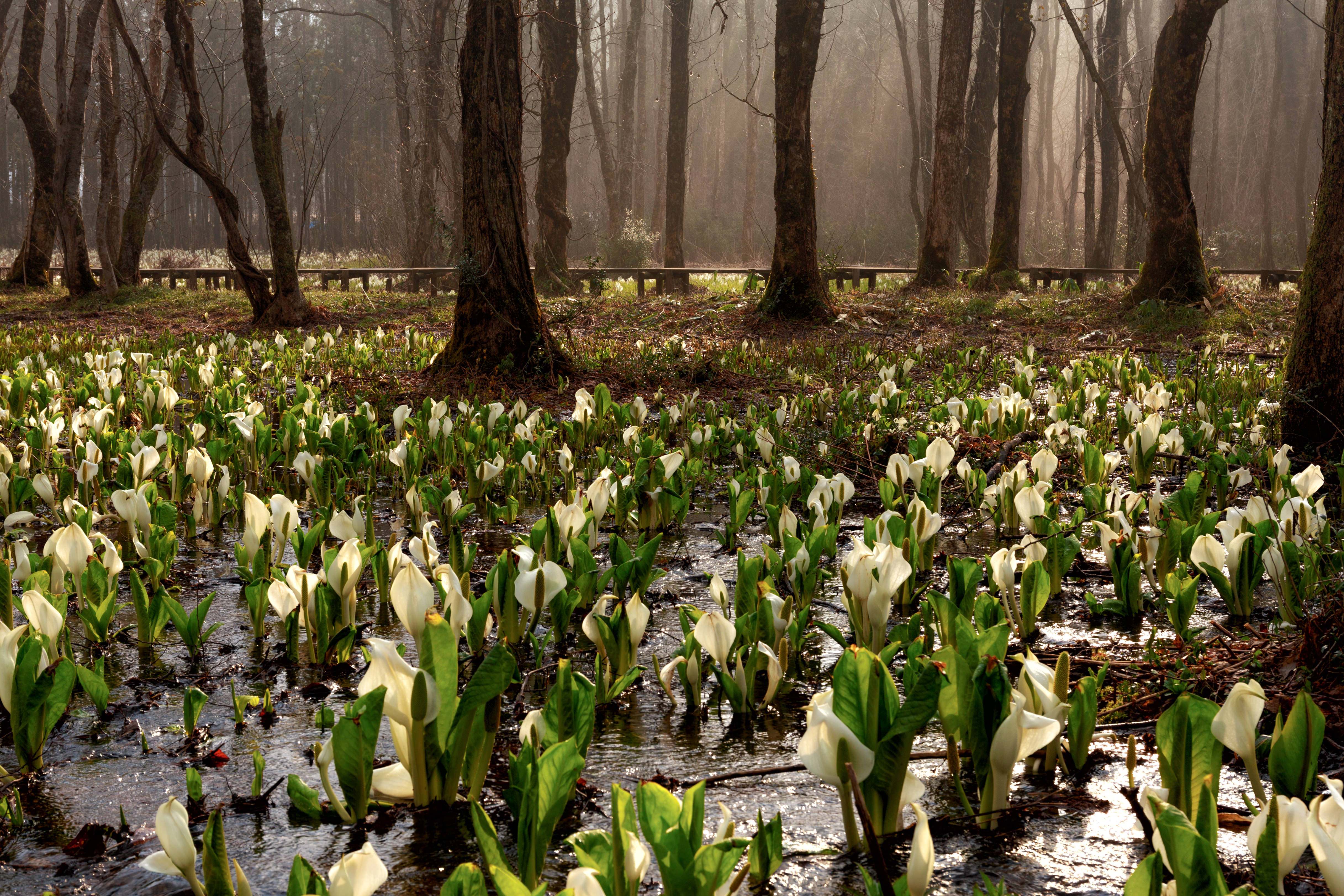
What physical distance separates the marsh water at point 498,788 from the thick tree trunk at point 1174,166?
9.59 meters

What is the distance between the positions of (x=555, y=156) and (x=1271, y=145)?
30544mm

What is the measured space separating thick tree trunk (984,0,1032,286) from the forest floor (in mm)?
1195

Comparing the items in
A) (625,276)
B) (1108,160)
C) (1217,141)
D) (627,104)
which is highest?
(1217,141)

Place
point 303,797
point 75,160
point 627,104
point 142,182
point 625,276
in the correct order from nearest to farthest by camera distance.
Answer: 1. point 303,797
2. point 75,160
3. point 142,182
4. point 625,276
5. point 627,104

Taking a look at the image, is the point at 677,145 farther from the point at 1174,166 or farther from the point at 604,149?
the point at 1174,166

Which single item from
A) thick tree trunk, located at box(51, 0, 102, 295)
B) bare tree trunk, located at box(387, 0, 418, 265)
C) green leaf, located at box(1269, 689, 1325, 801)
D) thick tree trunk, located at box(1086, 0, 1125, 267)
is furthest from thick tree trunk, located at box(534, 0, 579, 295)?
green leaf, located at box(1269, 689, 1325, 801)

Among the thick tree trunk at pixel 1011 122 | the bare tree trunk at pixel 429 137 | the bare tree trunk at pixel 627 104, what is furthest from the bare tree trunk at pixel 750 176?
the thick tree trunk at pixel 1011 122

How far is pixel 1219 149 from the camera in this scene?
4869 cm

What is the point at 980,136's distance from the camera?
22766mm

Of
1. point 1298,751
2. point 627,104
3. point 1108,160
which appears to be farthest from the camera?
point 627,104

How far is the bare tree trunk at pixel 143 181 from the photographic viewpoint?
15359 millimetres

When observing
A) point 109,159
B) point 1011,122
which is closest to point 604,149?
point 109,159

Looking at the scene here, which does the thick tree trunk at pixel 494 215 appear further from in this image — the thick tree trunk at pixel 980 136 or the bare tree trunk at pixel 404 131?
the thick tree trunk at pixel 980 136

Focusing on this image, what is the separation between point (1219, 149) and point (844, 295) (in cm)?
4275
